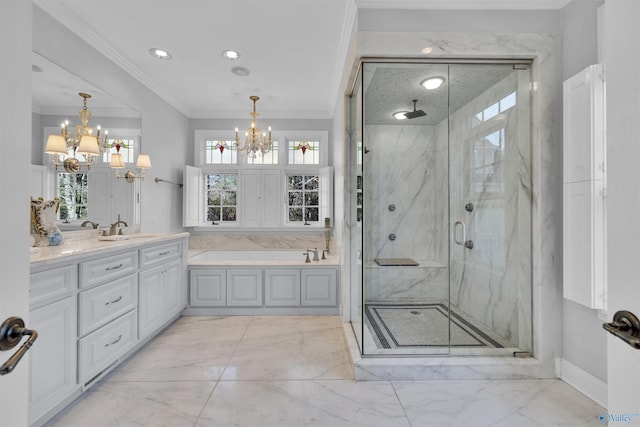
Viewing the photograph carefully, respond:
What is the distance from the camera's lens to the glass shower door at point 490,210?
225 cm

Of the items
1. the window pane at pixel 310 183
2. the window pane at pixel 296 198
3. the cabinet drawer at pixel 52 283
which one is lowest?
the cabinet drawer at pixel 52 283

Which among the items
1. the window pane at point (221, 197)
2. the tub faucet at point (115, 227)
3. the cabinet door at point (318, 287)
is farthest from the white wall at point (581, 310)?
the window pane at point (221, 197)

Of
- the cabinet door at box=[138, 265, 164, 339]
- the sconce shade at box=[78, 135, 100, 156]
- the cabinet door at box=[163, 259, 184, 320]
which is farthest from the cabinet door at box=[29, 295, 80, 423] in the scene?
the sconce shade at box=[78, 135, 100, 156]

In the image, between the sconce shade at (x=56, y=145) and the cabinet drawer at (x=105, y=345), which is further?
the sconce shade at (x=56, y=145)

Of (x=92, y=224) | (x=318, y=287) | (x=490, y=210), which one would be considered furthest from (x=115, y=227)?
(x=490, y=210)

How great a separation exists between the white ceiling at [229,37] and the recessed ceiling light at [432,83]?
47 cm

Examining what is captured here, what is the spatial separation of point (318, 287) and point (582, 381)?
2.21 meters

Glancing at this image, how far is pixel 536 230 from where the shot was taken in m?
2.15

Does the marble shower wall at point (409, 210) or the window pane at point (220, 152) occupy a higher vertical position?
the window pane at point (220, 152)

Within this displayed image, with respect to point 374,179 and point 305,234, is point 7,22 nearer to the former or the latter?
point 374,179

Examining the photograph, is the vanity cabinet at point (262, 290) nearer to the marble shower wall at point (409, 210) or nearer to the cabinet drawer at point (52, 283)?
the marble shower wall at point (409, 210)

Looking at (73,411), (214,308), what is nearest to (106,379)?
(73,411)

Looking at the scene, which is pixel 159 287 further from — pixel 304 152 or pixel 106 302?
pixel 304 152

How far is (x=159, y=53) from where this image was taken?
2.84 meters
